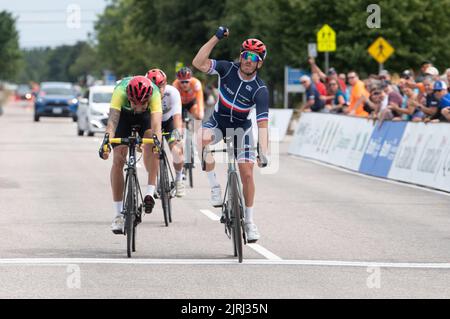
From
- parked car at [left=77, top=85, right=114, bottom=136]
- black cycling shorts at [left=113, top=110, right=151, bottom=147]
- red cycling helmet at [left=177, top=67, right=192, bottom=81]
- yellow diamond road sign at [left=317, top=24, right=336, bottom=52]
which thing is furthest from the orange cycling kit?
parked car at [left=77, top=85, right=114, bottom=136]

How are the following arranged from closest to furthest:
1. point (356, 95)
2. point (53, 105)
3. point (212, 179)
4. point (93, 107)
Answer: point (212, 179) < point (356, 95) < point (93, 107) < point (53, 105)

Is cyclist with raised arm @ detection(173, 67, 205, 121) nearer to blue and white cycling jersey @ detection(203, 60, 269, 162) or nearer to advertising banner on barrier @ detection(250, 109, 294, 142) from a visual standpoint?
blue and white cycling jersey @ detection(203, 60, 269, 162)

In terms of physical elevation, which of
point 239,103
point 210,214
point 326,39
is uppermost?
point 326,39

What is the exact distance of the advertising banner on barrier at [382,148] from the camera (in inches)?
885

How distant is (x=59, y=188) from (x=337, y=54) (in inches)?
1009

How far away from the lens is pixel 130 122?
12.6 m

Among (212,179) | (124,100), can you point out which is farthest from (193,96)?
(124,100)

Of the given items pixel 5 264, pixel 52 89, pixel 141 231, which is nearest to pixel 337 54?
pixel 52 89

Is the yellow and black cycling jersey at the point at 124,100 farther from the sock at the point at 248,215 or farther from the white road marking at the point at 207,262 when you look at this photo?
the white road marking at the point at 207,262

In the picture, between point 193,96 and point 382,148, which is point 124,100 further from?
point 382,148

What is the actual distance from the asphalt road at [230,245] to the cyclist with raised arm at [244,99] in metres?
0.65

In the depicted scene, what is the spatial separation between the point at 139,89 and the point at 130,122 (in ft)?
2.40

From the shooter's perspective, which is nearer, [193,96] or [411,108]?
[193,96]

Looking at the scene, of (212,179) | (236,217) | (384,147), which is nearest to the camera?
(236,217)
